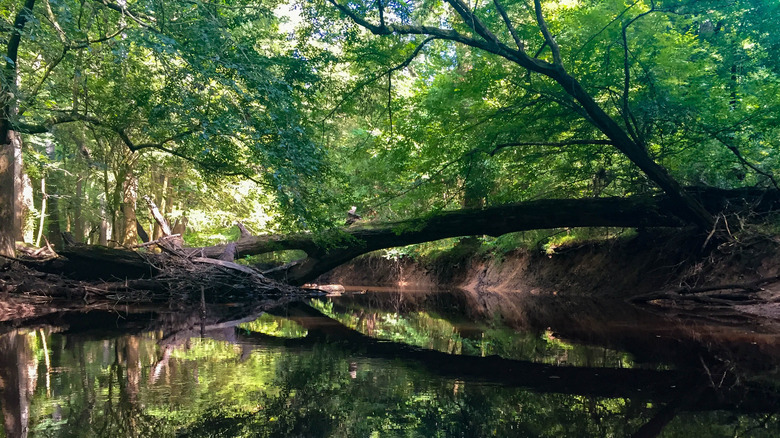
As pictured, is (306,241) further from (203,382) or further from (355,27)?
(203,382)

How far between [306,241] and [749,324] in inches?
356

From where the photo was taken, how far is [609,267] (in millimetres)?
13406

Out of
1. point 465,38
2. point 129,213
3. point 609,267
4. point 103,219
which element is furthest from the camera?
point 103,219

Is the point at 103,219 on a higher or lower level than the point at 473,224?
higher

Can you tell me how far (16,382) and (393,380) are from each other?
2.83 metres

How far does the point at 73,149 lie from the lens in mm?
13984

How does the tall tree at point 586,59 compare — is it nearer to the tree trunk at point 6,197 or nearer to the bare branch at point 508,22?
the bare branch at point 508,22

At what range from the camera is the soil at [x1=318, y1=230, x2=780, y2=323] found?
9.09m

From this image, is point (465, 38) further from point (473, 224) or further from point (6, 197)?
point (6, 197)

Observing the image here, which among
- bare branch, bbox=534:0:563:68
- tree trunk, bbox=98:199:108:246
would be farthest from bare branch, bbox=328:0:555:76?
tree trunk, bbox=98:199:108:246

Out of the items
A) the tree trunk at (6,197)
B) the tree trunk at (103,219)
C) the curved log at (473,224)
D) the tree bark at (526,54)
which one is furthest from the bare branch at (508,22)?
the tree trunk at (103,219)

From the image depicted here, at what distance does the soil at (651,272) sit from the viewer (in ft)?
29.8

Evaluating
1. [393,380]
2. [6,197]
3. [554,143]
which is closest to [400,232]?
[554,143]

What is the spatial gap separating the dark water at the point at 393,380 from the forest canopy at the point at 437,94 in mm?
3011
